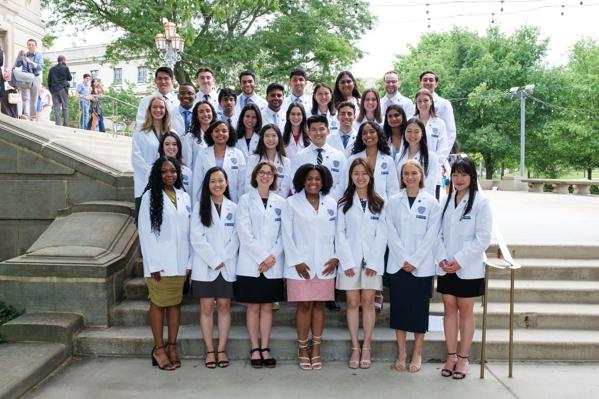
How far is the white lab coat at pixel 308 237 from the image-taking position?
187 inches

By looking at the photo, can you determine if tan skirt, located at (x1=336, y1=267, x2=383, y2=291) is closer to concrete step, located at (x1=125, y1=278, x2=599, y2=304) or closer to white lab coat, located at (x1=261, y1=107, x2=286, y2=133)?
concrete step, located at (x1=125, y1=278, x2=599, y2=304)

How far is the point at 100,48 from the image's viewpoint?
6366 cm

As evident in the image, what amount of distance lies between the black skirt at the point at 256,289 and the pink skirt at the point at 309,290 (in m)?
0.18

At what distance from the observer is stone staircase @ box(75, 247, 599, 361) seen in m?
5.10

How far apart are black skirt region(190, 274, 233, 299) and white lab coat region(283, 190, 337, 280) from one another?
1.89ft

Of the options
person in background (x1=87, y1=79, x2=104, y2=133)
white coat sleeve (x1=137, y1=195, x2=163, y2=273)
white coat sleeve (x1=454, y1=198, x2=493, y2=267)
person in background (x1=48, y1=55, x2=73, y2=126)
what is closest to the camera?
white coat sleeve (x1=454, y1=198, x2=493, y2=267)

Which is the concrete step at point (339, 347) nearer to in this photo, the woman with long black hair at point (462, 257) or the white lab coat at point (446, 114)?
the woman with long black hair at point (462, 257)

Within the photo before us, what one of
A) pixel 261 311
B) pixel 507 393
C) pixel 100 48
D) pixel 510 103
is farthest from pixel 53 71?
pixel 100 48

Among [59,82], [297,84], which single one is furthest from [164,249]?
[59,82]

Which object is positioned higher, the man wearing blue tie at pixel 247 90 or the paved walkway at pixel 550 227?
the man wearing blue tie at pixel 247 90

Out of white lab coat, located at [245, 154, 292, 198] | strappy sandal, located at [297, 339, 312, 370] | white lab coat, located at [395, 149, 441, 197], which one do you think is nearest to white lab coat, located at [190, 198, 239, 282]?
white lab coat, located at [245, 154, 292, 198]

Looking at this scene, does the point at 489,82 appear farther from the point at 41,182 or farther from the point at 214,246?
the point at 214,246

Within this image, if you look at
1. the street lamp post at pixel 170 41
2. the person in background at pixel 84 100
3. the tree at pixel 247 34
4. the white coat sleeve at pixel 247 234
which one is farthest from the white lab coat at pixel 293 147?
the tree at pixel 247 34

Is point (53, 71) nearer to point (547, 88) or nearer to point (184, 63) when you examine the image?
point (184, 63)
